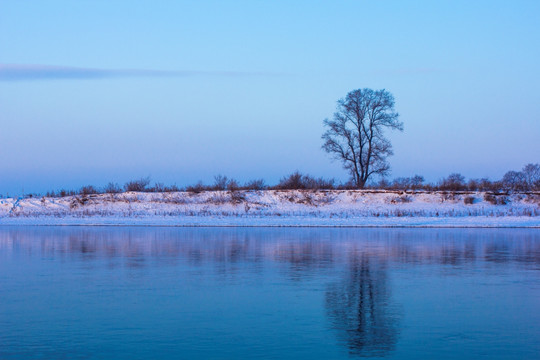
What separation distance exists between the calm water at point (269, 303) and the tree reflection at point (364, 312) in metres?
0.02

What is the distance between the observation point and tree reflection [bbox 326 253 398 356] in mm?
8164

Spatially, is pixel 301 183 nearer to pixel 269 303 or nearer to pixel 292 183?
pixel 292 183

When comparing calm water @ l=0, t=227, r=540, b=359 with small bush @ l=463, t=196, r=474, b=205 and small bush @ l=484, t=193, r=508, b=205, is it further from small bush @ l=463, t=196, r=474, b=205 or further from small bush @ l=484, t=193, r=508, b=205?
small bush @ l=484, t=193, r=508, b=205

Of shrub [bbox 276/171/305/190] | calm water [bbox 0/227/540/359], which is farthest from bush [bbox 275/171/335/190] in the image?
calm water [bbox 0/227/540/359]

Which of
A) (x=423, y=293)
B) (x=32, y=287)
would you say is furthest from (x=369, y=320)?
(x=32, y=287)

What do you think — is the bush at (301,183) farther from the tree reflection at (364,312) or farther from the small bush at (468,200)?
the tree reflection at (364,312)

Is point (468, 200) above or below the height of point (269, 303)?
above

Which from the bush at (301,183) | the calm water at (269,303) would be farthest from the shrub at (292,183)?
the calm water at (269,303)

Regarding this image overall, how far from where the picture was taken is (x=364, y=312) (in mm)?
9945

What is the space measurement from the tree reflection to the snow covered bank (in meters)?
20.0

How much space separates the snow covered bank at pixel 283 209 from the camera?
113 feet

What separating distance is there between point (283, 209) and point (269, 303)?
3040 centimetres

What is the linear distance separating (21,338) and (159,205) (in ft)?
113

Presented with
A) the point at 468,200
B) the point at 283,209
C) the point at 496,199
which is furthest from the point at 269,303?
the point at 496,199
